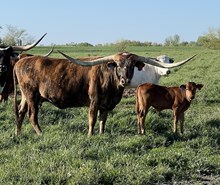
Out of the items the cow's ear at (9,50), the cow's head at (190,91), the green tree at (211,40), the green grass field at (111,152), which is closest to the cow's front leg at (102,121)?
the green grass field at (111,152)

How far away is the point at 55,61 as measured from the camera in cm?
954

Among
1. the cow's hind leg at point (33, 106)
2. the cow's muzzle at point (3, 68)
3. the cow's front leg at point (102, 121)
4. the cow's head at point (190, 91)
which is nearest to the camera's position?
the cow's front leg at point (102, 121)

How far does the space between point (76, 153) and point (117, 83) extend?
7.82 feet

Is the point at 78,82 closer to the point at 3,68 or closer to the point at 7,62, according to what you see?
the point at 3,68

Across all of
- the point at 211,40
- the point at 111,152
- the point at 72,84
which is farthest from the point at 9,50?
the point at 211,40

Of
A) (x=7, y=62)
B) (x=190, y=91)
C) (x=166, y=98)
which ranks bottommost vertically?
(x=166, y=98)

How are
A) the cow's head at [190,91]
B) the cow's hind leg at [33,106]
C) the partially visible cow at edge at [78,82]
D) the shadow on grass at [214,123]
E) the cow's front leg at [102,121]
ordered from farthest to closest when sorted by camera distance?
the shadow on grass at [214,123]
the cow's head at [190,91]
the cow's hind leg at [33,106]
the cow's front leg at [102,121]
the partially visible cow at edge at [78,82]

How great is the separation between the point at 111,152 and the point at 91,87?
2149 millimetres

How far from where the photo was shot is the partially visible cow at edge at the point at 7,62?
11625mm

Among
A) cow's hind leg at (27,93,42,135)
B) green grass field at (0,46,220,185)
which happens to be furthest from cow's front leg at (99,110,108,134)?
cow's hind leg at (27,93,42,135)

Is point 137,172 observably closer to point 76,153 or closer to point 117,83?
point 76,153

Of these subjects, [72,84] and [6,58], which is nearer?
[72,84]

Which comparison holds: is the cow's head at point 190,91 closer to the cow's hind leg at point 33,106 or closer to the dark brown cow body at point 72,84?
the dark brown cow body at point 72,84

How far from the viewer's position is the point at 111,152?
23.6 ft
